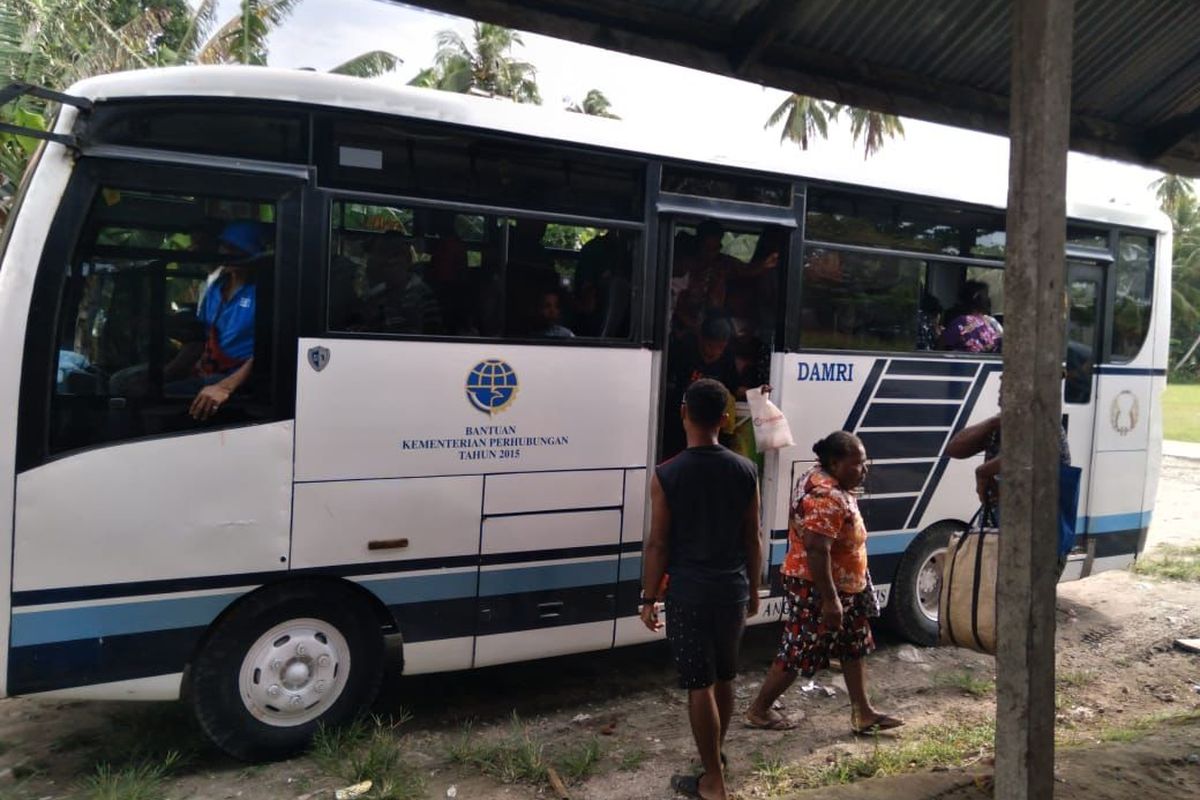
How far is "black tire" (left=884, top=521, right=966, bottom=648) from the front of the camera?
6.29 metres

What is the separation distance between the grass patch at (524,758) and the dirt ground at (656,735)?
0.01 metres

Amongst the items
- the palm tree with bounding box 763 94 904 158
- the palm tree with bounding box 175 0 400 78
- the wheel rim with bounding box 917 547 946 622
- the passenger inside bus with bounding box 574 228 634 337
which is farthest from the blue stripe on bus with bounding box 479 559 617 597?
the palm tree with bounding box 763 94 904 158

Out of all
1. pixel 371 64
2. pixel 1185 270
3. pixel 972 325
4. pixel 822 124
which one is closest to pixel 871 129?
pixel 822 124

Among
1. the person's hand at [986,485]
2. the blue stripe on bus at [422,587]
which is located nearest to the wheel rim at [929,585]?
the person's hand at [986,485]

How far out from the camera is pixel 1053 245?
290cm

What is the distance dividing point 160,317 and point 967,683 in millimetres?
4906

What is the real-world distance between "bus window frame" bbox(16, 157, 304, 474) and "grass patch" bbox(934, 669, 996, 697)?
421 cm

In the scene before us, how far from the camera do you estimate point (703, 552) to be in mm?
3768

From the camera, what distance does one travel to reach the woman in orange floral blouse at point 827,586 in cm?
435

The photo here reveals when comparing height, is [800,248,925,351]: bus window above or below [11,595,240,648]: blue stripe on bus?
above

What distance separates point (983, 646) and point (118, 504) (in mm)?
3682

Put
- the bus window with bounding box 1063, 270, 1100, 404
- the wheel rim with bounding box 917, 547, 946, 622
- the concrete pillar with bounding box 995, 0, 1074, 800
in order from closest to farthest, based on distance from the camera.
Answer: the concrete pillar with bounding box 995, 0, 1074, 800, the wheel rim with bounding box 917, 547, 946, 622, the bus window with bounding box 1063, 270, 1100, 404

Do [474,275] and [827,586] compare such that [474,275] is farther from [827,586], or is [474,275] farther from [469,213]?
[827,586]

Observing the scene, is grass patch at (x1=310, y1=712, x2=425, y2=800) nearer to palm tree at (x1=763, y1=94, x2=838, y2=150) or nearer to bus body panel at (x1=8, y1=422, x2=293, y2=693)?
bus body panel at (x1=8, y1=422, x2=293, y2=693)
